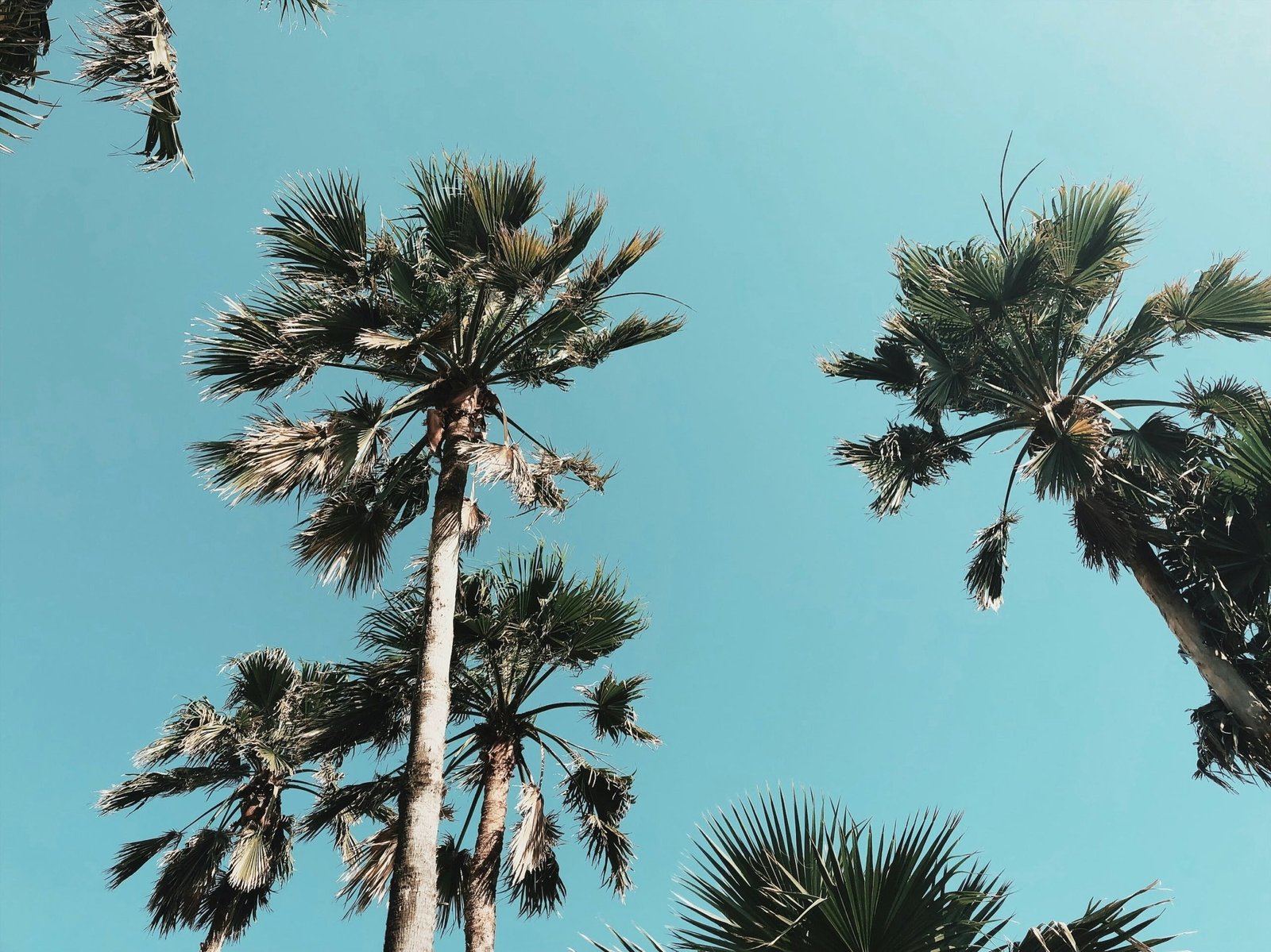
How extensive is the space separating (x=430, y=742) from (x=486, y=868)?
206cm

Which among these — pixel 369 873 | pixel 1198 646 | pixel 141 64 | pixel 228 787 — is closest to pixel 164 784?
pixel 228 787

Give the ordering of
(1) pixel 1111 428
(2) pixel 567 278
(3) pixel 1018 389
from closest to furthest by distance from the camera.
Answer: (2) pixel 567 278
(1) pixel 1111 428
(3) pixel 1018 389

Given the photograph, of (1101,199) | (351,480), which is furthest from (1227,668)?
(351,480)

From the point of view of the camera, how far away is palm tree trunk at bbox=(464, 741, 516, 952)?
255 inches

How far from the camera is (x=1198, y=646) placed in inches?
288

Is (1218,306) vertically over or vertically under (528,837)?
over

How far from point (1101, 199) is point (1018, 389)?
2.11 meters

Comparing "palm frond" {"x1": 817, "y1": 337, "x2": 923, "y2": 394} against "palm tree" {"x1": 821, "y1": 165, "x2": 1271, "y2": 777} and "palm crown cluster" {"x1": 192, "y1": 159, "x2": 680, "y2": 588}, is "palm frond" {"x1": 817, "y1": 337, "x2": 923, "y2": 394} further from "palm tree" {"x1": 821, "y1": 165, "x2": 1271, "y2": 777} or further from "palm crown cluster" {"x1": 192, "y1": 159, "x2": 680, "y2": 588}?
"palm crown cluster" {"x1": 192, "y1": 159, "x2": 680, "y2": 588}

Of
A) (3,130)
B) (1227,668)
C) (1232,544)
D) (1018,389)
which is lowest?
(1227,668)

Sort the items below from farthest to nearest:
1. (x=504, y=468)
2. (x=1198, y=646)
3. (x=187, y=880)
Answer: (x=187, y=880) → (x=1198, y=646) → (x=504, y=468)

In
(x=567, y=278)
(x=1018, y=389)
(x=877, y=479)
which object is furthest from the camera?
(x=877, y=479)

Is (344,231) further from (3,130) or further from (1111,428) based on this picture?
(1111,428)

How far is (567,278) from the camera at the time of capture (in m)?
7.54

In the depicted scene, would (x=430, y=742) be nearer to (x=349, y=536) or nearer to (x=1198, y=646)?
(x=349, y=536)
